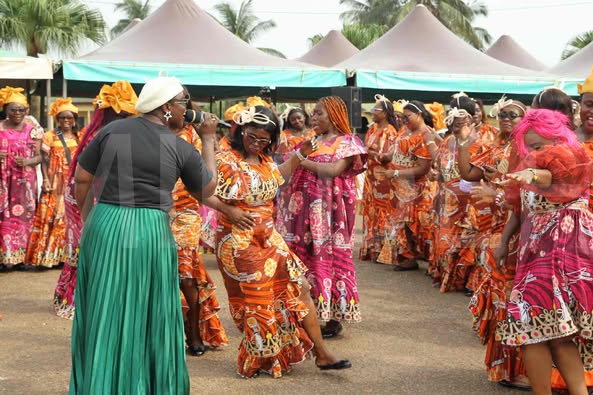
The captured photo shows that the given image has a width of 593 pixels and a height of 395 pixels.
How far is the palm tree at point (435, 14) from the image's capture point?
3909cm

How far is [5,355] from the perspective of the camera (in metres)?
5.98

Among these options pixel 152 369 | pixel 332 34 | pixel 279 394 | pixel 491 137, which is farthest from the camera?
pixel 332 34

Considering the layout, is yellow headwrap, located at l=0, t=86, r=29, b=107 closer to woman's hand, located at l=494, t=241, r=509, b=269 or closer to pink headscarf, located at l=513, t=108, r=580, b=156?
woman's hand, located at l=494, t=241, r=509, b=269

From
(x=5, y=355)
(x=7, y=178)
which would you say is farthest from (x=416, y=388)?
(x=7, y=178)

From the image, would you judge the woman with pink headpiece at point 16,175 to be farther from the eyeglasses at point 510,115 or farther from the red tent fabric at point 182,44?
the eyeglasses at point 510,115

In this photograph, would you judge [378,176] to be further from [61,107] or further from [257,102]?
[61,107]

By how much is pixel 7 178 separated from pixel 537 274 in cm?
744

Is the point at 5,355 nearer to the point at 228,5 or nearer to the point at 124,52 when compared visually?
the point at 124,52

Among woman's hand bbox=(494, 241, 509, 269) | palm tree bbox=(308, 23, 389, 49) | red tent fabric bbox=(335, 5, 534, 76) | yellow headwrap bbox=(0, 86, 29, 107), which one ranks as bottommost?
woman's hand bbox=(494, 241, 509, 269)

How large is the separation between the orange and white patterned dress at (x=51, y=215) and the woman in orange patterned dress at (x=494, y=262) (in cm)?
559

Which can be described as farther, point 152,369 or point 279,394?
point 279,394

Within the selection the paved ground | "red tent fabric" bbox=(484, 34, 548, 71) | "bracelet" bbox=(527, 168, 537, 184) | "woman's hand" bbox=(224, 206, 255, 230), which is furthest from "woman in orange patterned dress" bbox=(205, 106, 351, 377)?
"red tent fabric" bbox=(484, 34, 548, 71)

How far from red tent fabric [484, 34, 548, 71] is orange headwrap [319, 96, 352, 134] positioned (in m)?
20.2

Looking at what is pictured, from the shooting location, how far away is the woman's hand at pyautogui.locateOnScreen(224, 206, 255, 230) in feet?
16.8
